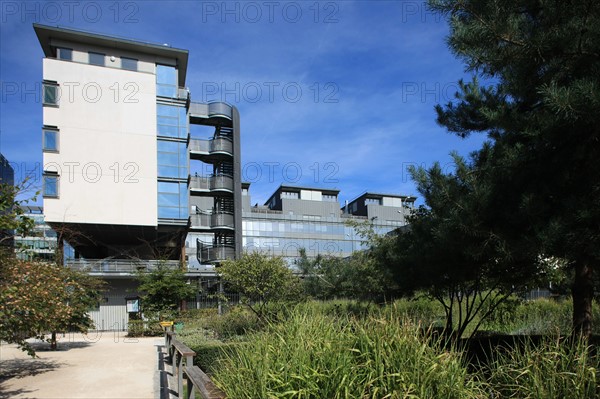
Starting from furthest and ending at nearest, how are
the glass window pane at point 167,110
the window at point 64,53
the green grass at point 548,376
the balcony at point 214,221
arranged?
the balcony at point 214,221
the glass window pane at point 167,110
the window at point 64,53
the green grass at point 548,376

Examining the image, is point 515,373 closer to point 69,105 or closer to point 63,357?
point 63,357

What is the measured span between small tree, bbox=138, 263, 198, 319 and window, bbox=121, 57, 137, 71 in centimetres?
1518

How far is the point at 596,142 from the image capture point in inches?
200

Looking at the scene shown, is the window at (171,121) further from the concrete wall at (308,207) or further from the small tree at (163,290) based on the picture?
the concrete wall at (308,207)

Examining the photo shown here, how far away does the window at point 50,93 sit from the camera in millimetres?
27297

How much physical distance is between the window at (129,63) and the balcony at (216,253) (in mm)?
16432

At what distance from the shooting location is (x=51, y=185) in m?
27.2

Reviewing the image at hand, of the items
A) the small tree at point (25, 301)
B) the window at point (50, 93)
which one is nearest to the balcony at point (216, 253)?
the window at point (50, 93)

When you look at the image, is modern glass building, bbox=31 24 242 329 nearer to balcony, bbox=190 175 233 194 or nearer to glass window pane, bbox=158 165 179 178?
glass window pane, bbox=158 165 179 178

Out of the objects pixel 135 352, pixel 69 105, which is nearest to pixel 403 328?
pixel 135 352

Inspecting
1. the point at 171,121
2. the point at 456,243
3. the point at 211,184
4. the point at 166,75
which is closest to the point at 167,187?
the point at 171,121

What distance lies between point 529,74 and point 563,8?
78 cm

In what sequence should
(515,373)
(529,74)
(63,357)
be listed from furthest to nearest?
1. (63,357)
2. (529,74)
3. (515,373)

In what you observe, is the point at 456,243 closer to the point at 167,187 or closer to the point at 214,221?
the point at 167,187
